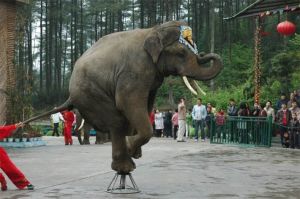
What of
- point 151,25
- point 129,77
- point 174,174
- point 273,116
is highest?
point 151,25

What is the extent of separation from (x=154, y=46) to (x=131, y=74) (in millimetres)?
494

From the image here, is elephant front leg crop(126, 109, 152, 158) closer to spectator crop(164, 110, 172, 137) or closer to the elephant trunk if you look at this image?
the elephant trunk

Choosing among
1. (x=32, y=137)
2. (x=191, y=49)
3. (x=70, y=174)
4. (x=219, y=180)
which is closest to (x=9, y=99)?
(x=32, y=137)

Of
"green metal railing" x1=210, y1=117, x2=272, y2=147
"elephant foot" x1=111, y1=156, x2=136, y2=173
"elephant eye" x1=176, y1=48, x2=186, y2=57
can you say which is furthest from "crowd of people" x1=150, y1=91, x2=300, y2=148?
"elephant eye" x1=176, y1=48, x2=186, y2=57

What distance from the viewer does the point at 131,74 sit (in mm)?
7879

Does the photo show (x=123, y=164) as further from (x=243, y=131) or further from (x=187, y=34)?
(x=243, y=131)

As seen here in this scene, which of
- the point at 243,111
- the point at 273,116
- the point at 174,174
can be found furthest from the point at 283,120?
the point at 174,174

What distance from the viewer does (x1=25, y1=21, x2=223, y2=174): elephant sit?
7.79 meters

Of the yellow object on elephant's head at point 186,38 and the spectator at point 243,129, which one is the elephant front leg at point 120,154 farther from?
the spectator at point 243,129

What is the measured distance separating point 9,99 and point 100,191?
11.6 metres

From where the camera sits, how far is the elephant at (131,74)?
25.6 feet

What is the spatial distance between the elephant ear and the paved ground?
6.74 feet

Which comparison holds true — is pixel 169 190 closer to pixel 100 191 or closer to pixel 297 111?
pixel 100 191

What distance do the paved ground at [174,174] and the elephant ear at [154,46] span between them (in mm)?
2054
